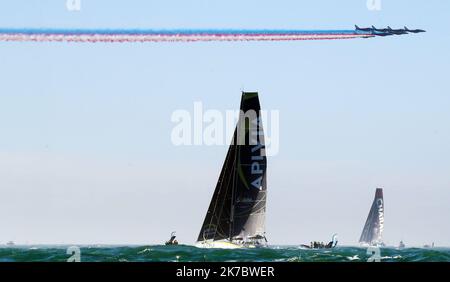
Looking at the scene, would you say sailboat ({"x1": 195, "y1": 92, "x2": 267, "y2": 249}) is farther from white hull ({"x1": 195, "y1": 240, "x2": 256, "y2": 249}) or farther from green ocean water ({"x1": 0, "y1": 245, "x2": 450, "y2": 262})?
green ocean water ({"x1": 0, "y1": 245, "x2": 450, "y2": 262})

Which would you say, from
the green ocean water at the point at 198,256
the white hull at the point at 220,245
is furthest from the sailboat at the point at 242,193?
the green ocean water at the point at 198,256

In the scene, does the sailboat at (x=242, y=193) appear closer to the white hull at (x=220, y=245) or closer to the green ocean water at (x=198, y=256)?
the white hull at (x=220, y=245)

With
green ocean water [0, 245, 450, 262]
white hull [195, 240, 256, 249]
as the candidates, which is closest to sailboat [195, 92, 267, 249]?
white hull [195, 240, 256, 249]

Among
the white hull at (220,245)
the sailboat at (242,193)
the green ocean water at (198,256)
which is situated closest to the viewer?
the green ocean water at (198,256)

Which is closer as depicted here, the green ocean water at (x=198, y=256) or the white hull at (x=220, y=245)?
the green ocean water at (x=198, y=256)

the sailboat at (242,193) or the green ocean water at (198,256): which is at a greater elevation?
the sailboat at (242,193)

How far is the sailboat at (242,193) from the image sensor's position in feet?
352

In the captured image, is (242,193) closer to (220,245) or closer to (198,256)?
(220,245)

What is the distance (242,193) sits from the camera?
4439 inches

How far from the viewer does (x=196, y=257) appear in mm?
92625

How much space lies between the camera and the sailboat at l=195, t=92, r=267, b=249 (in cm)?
10731
